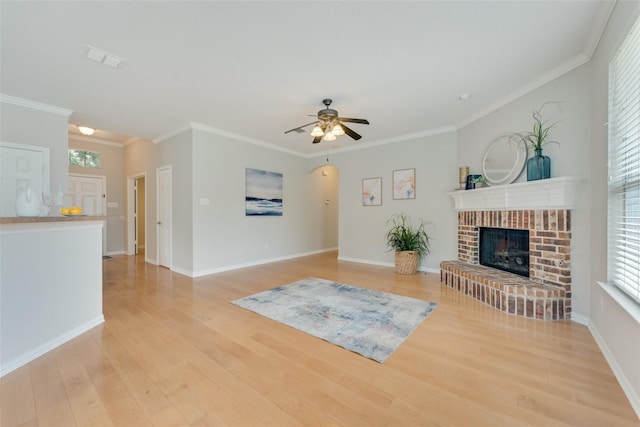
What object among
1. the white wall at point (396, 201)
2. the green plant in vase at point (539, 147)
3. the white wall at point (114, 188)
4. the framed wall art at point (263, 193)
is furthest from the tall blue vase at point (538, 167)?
the white wall at point (114, 188)

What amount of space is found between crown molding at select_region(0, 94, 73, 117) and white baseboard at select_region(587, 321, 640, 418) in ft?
21.3

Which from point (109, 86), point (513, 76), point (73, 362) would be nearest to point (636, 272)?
point (513, 76)

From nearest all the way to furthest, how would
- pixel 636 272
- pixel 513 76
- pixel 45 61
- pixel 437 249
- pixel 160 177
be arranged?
pixel 636 272 < pixel 45 61 < pixel 513 76 < pixel 437 249 < pixel 160 177

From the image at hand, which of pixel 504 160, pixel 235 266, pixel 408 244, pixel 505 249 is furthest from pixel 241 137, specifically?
pixel 505 249

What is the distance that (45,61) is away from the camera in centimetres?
253

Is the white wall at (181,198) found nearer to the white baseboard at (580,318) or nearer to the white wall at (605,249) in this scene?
the white wall at (605,249)

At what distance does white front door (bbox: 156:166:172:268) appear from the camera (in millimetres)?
4969

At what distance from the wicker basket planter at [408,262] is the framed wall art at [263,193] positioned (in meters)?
2.93

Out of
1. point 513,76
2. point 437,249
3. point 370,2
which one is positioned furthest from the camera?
point 437,249

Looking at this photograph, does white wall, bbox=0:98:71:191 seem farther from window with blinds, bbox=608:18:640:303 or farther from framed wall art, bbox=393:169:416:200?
window with blinds, bbox=608:18:640:303

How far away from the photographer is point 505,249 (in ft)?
11.5

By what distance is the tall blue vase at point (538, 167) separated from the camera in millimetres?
2818

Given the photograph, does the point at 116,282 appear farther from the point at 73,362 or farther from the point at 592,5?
the point at 592,5

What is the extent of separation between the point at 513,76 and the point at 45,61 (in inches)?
195
